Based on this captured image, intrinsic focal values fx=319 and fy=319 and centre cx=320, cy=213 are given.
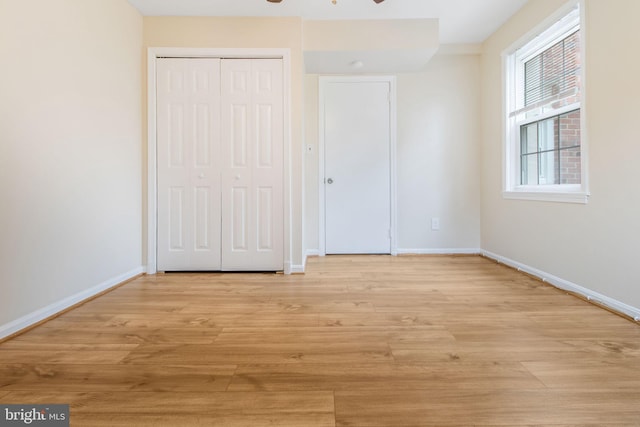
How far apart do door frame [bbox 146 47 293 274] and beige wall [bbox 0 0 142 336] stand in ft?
0.43

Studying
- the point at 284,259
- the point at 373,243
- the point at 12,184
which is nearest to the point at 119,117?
the point at 12,184

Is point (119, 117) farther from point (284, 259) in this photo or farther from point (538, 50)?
point (538, 50)

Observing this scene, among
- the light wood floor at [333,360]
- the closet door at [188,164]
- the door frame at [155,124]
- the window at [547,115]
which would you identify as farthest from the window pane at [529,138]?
the closet door at [188,164]

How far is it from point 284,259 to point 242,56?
1.95 metres

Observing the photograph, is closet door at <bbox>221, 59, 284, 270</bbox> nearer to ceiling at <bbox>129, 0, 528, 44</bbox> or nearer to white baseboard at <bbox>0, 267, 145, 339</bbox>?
ceiling at <bbox>129, 0, 528, 44</bbox>

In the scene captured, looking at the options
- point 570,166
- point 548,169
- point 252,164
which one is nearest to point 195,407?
point 252,164

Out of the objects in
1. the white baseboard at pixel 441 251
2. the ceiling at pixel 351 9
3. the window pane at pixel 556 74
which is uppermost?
the ceiling at pixel 351 9

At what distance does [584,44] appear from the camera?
222 cm

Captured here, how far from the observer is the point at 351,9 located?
2.92 meters

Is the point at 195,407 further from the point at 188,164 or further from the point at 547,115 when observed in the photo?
the point at 547,115

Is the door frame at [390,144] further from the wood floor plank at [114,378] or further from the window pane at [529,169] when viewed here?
the wood floor plank at [114,378]

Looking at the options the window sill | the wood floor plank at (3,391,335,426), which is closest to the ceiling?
the window sill

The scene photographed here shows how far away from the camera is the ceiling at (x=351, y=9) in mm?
2771

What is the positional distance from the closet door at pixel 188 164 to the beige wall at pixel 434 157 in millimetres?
1231
